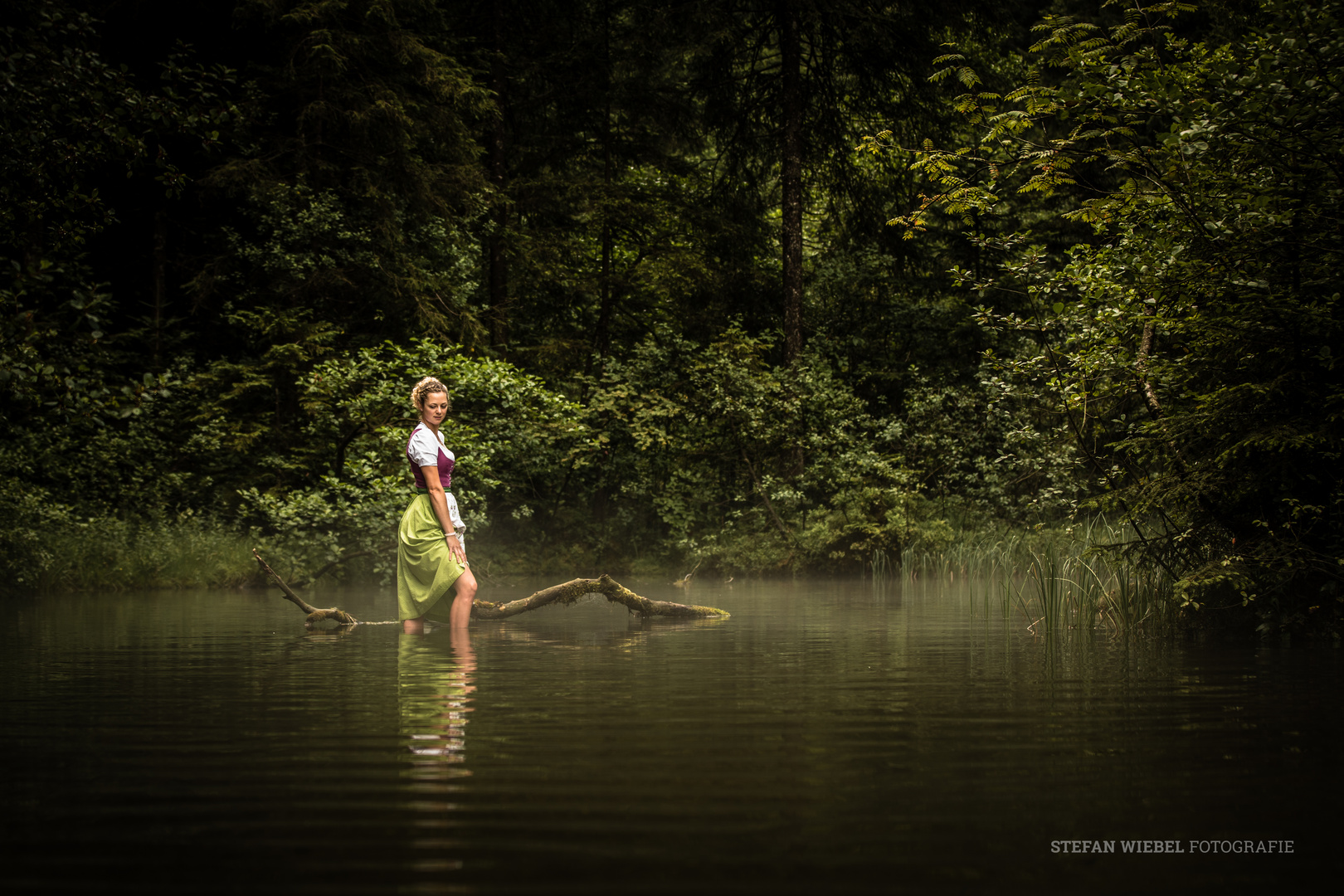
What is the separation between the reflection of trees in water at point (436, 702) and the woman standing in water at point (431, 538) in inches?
31.3

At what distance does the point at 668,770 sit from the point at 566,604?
602 centimetres

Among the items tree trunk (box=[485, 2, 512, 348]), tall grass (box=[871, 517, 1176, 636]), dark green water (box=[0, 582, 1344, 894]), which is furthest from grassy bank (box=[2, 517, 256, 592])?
tall grass (box=[871, 517, 1176, 636])

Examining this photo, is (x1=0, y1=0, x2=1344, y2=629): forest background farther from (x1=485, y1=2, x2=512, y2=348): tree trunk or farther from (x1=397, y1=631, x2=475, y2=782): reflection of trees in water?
(x1=397, y1=631, x2=475, y2=782): reflection of trees in water

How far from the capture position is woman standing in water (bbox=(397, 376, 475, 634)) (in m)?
8.77

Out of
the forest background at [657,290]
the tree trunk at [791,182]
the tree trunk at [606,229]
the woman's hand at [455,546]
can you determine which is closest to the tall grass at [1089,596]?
the forest background at [657,290]

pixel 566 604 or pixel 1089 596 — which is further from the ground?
pixel 1089 596

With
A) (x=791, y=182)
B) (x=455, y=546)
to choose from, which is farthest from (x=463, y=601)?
(x=791, y=182)

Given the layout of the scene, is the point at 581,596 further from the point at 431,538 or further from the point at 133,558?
the point at 133,558

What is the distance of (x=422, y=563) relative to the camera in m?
8.99

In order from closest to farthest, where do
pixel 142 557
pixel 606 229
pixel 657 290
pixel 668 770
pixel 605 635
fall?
pixel 668 770, pixel 605 635, pixel 142 557, pixel 657 290, pixel 606 229

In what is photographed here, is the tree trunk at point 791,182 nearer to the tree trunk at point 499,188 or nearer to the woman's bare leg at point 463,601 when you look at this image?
the tree trunk at point 499,188

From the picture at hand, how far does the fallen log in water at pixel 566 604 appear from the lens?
895 centimetres

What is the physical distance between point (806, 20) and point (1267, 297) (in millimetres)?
17308

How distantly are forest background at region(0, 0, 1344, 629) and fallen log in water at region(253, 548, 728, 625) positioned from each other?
2274 millimetres
